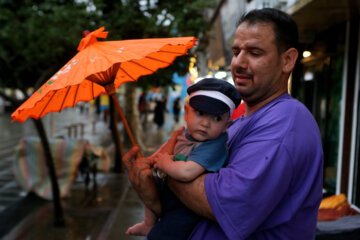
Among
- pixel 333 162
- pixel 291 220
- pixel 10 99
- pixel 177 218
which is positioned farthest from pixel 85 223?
pixel 291 220

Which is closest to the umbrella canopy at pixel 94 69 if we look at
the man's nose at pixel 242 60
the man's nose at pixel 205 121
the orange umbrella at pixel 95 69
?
the orange umbrella at pixel 95 69

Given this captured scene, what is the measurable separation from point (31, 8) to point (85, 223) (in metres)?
5.75

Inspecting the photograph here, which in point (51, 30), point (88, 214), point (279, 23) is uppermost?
point (51, 30)

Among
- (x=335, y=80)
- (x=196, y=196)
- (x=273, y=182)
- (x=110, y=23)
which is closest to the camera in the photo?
(x=273, y=182)

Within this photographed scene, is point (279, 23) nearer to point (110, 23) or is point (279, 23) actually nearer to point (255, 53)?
point (255, 53)

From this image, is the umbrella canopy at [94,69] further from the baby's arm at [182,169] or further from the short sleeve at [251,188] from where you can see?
the short sleeve at [251,188]

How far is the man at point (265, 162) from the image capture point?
1.31 metres

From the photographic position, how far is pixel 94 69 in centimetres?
171

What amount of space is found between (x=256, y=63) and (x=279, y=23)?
0.67 feet

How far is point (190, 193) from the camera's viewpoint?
149 centimetres

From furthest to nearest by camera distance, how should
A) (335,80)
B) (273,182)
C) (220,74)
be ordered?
1. (220,74)
2. (335,80)
3. (273,182)

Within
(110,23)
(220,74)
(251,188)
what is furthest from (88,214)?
(251,188)

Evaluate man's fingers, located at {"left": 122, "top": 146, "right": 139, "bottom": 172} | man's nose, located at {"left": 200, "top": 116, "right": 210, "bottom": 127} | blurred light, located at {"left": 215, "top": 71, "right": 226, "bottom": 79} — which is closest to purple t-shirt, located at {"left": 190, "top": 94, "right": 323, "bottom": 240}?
man's nose, located at {"left": 200, "top": 116, "right": 210, "bottom": 127}

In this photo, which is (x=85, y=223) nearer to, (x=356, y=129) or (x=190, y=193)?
(x=356, y=129)
